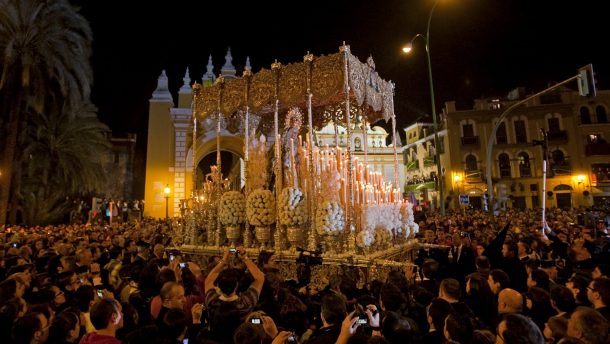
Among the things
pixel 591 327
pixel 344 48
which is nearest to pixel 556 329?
pixel 591 327

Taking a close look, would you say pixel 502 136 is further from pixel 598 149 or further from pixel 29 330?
pixel 29 330

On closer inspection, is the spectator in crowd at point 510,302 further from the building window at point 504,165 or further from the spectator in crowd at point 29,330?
the building window at point 504,165

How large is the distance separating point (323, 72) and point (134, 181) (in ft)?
144

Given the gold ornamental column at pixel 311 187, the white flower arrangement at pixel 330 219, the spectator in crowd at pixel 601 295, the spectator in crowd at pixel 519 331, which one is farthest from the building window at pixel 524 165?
the spectator in crowd at pixel 519 331

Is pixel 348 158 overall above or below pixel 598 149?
below

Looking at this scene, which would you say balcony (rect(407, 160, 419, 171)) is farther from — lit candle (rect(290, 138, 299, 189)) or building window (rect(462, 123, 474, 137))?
lit candle (rect(290, 138, 299, 189))

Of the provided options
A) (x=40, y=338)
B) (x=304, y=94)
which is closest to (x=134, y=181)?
(x=304, y=94)

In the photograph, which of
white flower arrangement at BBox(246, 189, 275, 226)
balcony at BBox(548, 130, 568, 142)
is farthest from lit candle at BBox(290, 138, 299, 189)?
balcony at BBox(548, 130, 568, 142)

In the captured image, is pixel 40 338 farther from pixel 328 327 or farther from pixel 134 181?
pixel 134 181

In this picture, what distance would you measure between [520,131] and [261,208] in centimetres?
4186

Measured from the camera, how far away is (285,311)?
383 centimetres

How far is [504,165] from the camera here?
4212 centimetres

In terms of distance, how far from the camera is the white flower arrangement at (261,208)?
10.0 meters

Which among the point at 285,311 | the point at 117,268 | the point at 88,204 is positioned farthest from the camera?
the point at 88,204
